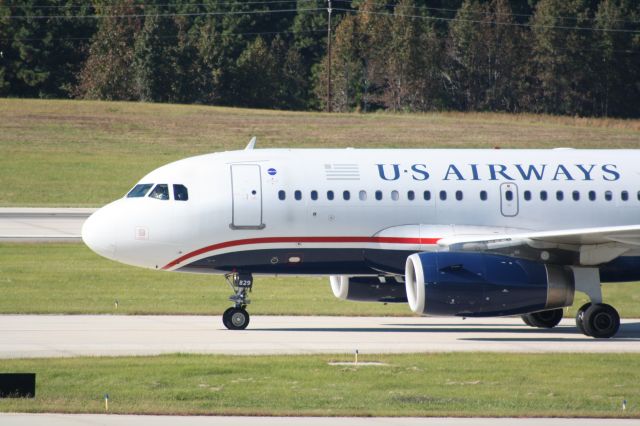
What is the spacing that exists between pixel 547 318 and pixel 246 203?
6731mm

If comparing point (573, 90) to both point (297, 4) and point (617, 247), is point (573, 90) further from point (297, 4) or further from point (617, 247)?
point (617, 247)

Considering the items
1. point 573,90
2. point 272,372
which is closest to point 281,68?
point 573,90

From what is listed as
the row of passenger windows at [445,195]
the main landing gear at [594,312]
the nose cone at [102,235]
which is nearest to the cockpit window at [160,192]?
the nose cone at [102,235]

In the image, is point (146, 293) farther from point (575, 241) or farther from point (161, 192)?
point (575, 241)

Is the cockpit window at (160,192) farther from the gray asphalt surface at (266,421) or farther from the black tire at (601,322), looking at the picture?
the gray asphalt surface at (266,421)

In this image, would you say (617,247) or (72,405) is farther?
(617,247)

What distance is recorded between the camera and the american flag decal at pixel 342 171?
23.9m

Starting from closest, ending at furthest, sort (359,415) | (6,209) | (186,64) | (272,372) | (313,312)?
(359,415) < (272,372) < (313,312) < (6,209) < (186,64)

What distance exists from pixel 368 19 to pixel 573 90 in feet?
66.8

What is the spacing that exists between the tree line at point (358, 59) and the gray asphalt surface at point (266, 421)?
90.4m

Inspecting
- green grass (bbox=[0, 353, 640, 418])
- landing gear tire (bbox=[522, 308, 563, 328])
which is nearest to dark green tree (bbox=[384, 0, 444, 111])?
landing gear tire (bbox=[522, 308, 563, 328])

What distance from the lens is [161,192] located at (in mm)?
23594

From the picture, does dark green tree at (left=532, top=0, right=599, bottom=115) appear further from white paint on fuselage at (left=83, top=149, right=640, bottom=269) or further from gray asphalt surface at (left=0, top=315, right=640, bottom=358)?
white paint on fuselage at (left=83, top=149, right=640, bottom=269)

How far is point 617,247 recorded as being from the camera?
75.3 ft
